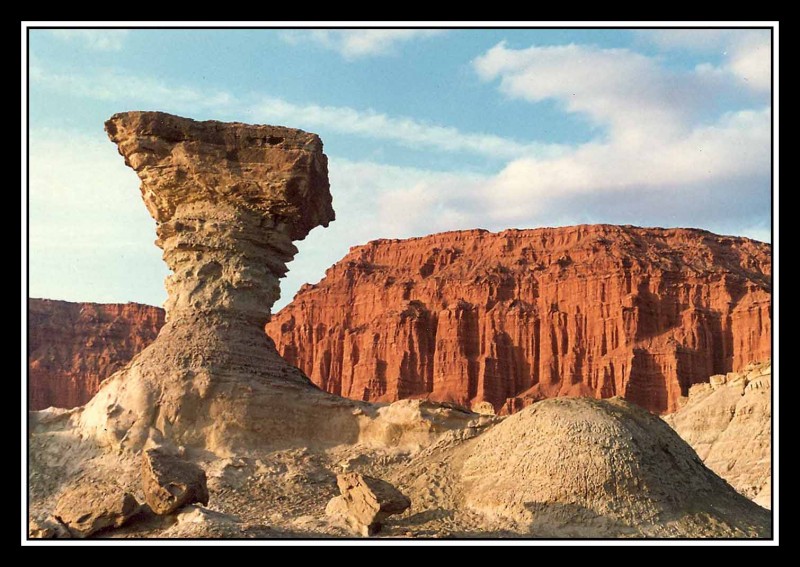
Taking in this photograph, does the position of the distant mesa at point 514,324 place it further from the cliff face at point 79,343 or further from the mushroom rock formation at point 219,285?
the mushroom rock formation at point 219,285

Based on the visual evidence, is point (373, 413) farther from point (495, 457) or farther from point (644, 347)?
point (644, 347)

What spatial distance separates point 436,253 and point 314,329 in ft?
62.4

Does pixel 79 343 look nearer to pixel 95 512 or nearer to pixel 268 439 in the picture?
pixel 268 439

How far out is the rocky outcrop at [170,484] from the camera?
20.8 m

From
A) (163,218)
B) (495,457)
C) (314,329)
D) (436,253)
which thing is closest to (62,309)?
(314,329)

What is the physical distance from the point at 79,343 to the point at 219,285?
11162 centimetres

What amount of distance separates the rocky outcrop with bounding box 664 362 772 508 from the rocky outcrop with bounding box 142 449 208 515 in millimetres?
20634

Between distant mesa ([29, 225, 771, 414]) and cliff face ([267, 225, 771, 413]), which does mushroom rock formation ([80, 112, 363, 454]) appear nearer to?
distant mesa ([29, 225, 771, 414])

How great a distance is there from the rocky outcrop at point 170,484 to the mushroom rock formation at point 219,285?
469cm

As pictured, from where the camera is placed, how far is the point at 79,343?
445ft

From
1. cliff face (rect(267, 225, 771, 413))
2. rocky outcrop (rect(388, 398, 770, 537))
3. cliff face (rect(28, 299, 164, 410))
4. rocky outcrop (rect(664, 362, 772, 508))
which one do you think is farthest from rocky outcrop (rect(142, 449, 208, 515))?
cliff face (rect(28, 299, 164, 410))

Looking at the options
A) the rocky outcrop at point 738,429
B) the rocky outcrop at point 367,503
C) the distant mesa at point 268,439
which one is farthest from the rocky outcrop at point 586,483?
the rocky outcrop at point 738,429

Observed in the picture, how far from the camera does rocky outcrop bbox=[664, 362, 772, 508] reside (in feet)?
134

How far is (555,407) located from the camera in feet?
77.2
